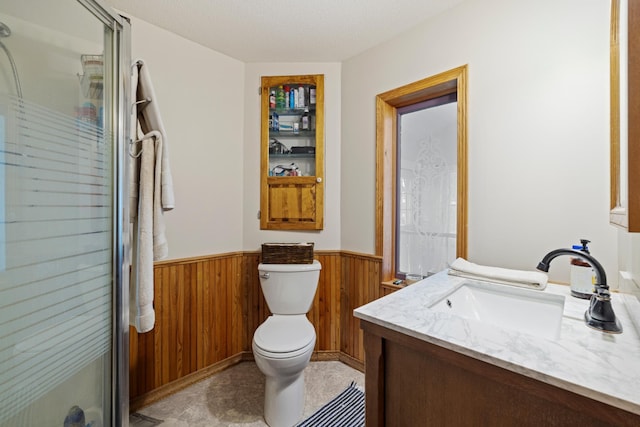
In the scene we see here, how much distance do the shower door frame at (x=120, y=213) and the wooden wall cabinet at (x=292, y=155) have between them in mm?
1154

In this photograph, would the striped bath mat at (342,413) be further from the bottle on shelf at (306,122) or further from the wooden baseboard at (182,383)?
the bottle on shelf at (306,122)

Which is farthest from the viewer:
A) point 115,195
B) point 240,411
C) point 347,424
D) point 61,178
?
point 240,411

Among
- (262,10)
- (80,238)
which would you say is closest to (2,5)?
(80,238)

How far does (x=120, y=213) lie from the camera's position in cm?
113

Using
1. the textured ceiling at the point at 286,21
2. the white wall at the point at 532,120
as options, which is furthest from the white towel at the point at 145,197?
the white wall at the point at 532,120

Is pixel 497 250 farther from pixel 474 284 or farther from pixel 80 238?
pixel 80 238

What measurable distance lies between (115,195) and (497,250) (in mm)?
1790

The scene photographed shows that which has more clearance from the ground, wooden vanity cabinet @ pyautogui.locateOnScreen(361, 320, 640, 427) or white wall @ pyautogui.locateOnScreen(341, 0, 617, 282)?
white wall @ pyautogui.locateOnScreen(341, 0, 617, 282)

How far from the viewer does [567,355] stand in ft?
2.15

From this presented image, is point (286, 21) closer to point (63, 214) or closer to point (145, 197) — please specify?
point (145, 197)

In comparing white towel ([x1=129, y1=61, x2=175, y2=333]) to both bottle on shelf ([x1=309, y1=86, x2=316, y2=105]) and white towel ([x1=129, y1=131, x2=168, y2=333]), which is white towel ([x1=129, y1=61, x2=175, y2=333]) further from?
bottle on shelf ([x1=309, y1=86, x2=316, y2=105])

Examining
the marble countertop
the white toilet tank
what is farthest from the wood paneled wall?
the marble countertop

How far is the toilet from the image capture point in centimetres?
148

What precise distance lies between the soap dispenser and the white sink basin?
8cm
